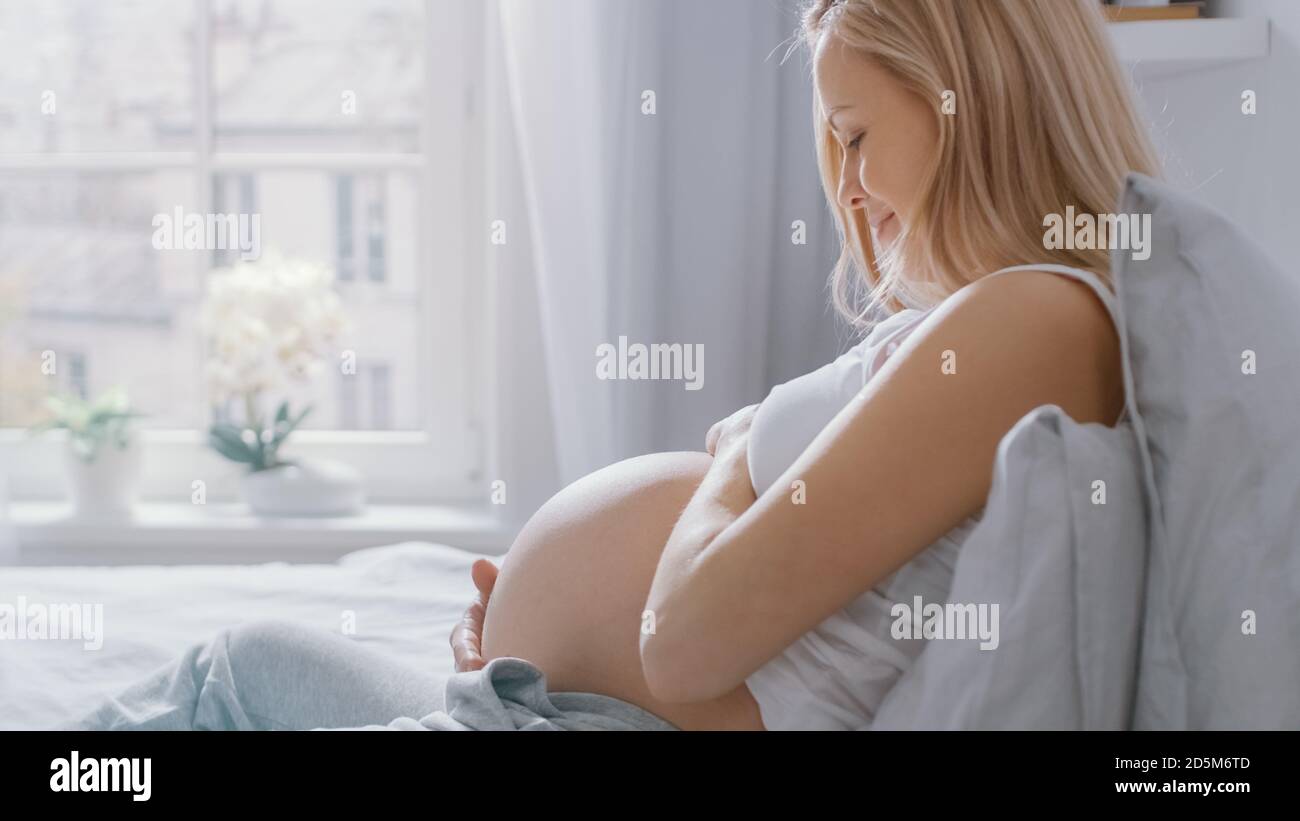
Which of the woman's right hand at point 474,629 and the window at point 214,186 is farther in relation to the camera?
the window at point 214,186

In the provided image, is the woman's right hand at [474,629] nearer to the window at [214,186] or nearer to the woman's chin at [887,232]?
the woman's chin at [887,232]

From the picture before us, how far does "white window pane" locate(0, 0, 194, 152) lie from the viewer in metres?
2.22

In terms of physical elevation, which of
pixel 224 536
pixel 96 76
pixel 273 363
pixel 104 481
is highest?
pixel 96 76

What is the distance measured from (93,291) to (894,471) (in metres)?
2.05

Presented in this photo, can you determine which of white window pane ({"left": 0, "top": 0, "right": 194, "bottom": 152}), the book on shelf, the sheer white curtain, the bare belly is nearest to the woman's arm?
the bare belly

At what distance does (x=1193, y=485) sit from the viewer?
66 cm

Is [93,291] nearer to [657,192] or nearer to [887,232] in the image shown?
[657,192]

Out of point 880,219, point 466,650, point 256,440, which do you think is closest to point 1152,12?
point 880,219

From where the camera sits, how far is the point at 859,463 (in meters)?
0.67

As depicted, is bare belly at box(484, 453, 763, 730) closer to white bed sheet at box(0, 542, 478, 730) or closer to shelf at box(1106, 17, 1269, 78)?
white bed sheet at box(0, 542, 478, 730)

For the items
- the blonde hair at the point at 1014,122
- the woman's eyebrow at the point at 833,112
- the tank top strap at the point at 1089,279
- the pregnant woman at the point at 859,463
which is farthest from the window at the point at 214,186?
the tank top strap at the point at 1089,279

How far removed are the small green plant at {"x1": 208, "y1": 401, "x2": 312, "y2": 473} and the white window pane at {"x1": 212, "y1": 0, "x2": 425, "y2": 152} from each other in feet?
1.79

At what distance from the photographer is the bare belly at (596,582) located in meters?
0.83

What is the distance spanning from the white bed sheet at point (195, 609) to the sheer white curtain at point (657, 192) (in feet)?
1.74
